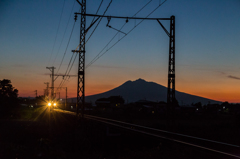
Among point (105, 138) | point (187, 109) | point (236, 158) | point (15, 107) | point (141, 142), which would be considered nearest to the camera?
point (236, 158)

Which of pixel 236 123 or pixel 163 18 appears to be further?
pixel 236 123

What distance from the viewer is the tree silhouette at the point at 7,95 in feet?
238

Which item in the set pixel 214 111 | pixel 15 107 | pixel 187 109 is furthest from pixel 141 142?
pixel 214 111

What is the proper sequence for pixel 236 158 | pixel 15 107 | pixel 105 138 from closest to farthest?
pixel 236 158 < pixel 105 138 < pixel 15 107

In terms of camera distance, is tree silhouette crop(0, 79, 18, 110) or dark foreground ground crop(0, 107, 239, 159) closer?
dark foreground ground crop(0, 107, 239, 159)

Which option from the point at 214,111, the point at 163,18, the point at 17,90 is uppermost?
the point at 163,18

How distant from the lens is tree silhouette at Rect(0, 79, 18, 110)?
2856 inches

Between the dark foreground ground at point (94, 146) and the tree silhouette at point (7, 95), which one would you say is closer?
the dark foreground ground at point (94, 146)

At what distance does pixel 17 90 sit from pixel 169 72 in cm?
7221

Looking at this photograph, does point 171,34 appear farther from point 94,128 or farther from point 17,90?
point 17,90

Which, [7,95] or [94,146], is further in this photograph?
[7,95]

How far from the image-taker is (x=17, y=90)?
80.7m

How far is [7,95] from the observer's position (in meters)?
77.2

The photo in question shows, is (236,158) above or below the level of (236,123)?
above
